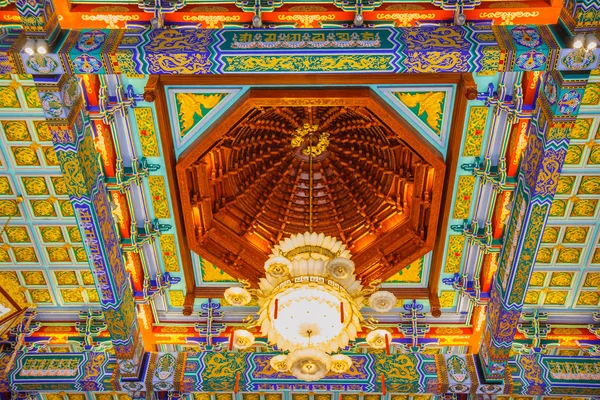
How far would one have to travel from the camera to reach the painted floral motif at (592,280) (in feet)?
33.2

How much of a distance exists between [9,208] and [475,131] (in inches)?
227

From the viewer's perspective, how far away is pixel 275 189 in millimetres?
10398

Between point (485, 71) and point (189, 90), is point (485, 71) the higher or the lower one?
the lower one

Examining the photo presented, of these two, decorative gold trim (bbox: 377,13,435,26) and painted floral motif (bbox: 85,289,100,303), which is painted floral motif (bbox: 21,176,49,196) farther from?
decorative gold trim (bbox: 377,13,435,26)

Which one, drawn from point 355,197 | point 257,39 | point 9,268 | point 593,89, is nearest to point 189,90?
point 257,39

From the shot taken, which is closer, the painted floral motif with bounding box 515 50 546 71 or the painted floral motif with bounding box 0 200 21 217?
the painted floral motif with bounding box 515 50 546 71

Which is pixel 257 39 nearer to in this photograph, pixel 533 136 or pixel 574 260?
pixel 533 136

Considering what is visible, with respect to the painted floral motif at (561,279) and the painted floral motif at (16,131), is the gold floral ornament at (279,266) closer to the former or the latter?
the painted floral motif at (16,131)

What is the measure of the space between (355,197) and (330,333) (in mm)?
2786

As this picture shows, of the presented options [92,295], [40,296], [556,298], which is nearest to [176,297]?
[92,295]

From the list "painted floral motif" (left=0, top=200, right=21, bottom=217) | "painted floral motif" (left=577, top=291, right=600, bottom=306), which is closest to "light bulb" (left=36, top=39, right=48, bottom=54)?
"painted floral motif" (left=0, top=200, right=21, bottom=217)

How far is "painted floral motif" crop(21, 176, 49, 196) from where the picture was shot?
9156mm

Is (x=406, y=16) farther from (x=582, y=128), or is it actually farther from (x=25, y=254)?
(x=25, y=254)

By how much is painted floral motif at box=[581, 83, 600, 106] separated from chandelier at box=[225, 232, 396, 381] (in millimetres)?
3048
